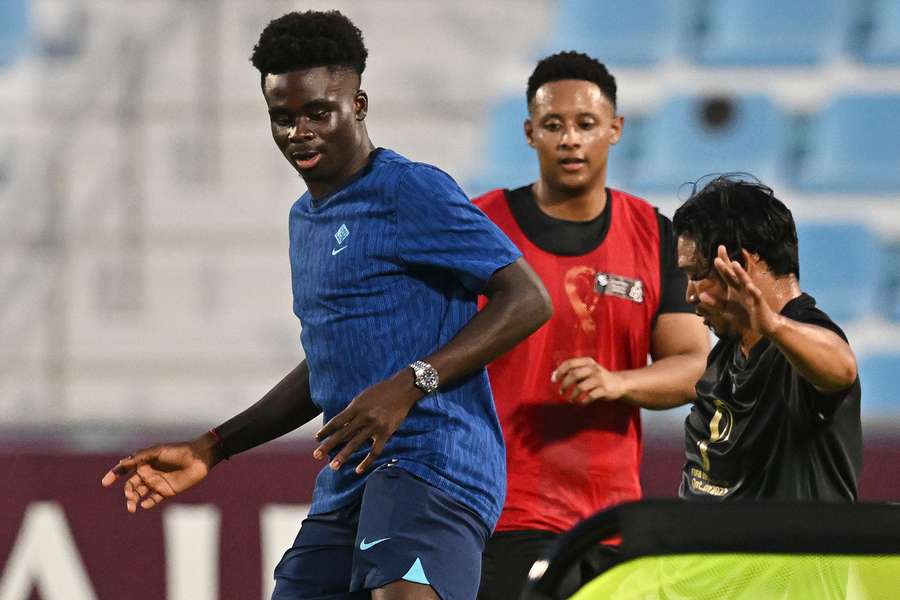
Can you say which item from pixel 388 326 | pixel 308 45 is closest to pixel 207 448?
pixel 388 326

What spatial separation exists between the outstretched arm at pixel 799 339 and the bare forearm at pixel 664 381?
1.08 meters

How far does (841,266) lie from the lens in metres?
6.47

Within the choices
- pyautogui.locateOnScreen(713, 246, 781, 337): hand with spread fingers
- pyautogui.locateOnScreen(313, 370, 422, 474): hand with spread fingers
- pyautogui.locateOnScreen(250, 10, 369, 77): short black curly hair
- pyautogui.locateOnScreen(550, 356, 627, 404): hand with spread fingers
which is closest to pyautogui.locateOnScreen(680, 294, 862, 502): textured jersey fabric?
pyautogui.locateOnScreen(713, 246, 781, 337): hand with spread fingers

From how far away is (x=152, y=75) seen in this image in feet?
20.9

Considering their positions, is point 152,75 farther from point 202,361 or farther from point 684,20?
point 684,20

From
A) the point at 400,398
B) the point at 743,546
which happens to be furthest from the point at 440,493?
the point at 743,546

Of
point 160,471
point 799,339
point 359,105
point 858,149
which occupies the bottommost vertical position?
point 160,471

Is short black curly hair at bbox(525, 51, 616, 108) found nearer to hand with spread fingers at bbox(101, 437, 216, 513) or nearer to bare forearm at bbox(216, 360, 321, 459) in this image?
bare forearm at bbox(216, 360, 321, 459)

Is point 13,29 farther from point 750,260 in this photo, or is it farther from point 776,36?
point 750,260

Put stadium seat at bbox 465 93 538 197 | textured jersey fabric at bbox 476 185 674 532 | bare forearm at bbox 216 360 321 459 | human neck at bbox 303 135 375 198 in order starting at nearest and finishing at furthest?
1. human neck at bbox 303 135 375 198
2. bare forearm at bbox 216 360 321 459
3. textured jersey fabric at bbox 476 185 674 532
4. stadium seat at bbox 465 93 538 197

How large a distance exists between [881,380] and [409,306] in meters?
3.98

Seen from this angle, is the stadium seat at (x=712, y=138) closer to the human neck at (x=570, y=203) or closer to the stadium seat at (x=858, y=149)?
the stadium seat at (x=858, y=149)

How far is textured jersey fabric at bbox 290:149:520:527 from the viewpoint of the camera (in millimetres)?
2580

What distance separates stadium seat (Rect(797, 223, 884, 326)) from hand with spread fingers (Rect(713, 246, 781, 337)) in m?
4.11
